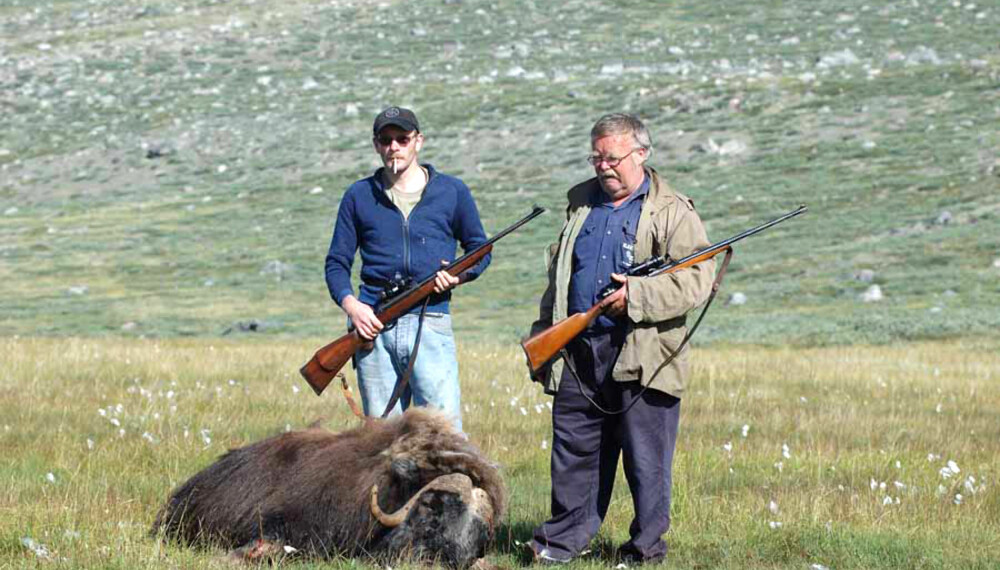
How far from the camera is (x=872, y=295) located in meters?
28.1

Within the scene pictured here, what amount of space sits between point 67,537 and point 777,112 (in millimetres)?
42341

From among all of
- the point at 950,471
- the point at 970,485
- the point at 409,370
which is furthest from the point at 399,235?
the point at 950,471

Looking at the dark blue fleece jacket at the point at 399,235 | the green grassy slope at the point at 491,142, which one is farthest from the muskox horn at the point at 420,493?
the green grassy slope at the point at 491,142

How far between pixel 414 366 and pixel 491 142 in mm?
40658

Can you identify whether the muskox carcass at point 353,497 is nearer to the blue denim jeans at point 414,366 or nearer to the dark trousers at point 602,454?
the blue denim jeans at point 414,366

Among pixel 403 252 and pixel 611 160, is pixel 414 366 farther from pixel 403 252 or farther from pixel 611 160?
pixel 611 160

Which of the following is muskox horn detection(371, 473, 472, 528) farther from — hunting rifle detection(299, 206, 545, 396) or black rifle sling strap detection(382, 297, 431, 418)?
hunting rifle detection(299, 206, 545, 396)

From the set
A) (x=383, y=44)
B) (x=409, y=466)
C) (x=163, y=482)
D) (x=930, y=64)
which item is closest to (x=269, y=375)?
(x=163, y=482)

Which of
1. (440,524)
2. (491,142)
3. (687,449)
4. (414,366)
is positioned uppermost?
(414,366)

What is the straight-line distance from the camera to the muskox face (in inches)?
254

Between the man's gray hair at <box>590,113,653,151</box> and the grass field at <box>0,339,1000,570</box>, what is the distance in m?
2.29

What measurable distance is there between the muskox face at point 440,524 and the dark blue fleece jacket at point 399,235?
168cm

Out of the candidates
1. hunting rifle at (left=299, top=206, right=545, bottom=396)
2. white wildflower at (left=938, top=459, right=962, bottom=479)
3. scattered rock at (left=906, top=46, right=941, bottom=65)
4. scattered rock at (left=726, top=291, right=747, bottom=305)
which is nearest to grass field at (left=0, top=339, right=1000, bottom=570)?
white wildflower at (left=938, top=459, right=962, bottom=479)

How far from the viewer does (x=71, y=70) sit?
6184 centimetres
